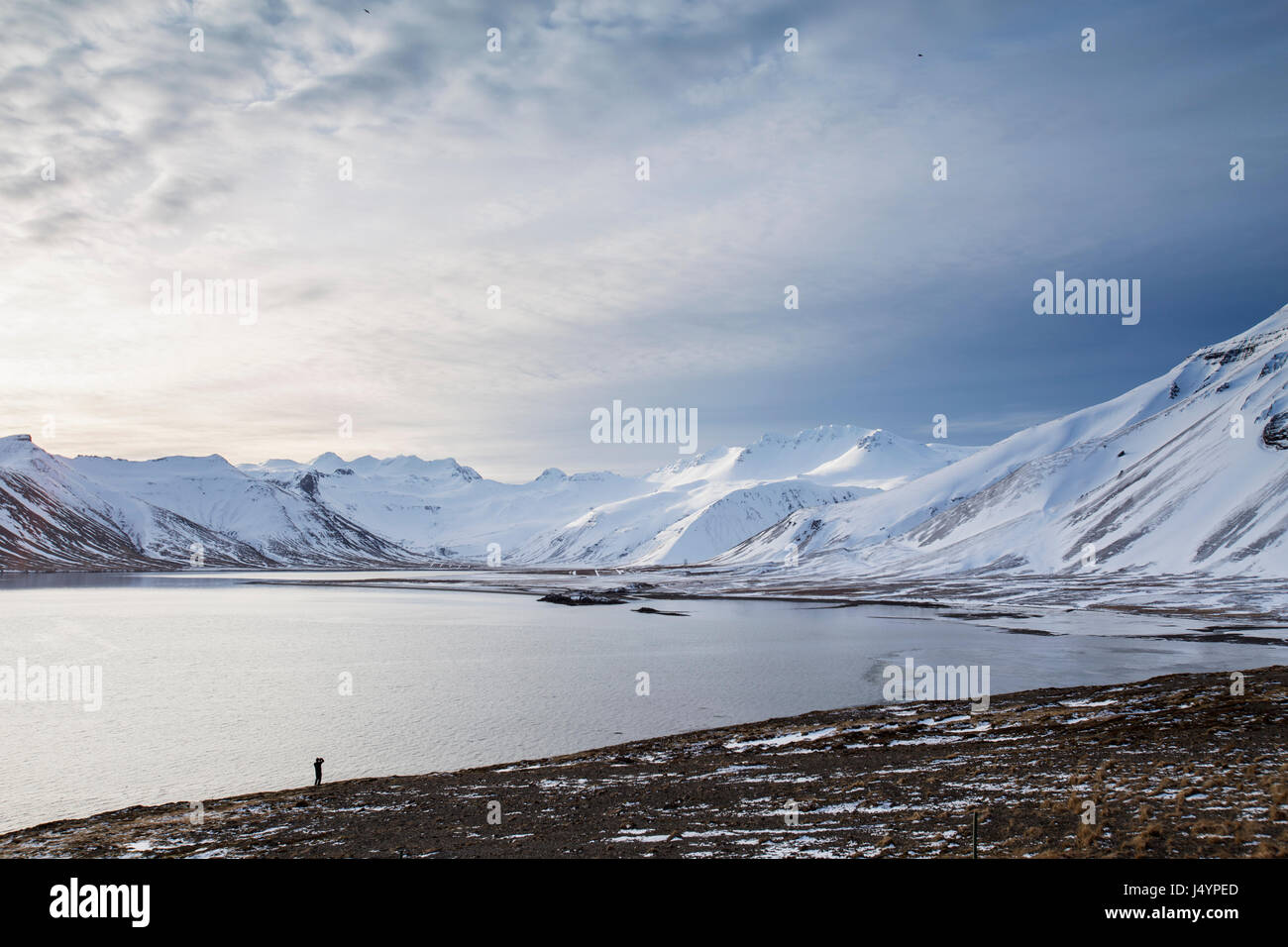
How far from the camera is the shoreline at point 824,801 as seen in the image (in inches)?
619

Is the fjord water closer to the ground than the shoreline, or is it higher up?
closer to the ground

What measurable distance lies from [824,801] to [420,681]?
43.0 metres

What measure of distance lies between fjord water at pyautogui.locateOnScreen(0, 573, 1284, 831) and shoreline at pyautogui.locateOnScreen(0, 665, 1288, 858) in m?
6.56

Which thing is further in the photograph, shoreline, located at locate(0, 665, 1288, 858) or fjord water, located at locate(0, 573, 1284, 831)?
fjord water, located at locate(0, 573, 1284, 831)

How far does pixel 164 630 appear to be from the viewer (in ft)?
308

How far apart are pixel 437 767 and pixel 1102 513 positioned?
19184 centimetres

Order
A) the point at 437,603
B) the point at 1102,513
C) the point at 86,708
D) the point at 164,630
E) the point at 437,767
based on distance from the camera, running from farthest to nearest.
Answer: the point at 1102,513, the point at 437,603, the point at 164,630, the point at 86,708, the point at 437,767

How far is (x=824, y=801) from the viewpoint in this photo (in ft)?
68.5

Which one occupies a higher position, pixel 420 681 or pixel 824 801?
pixel 824 801

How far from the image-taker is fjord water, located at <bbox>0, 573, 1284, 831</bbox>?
35.0 meters

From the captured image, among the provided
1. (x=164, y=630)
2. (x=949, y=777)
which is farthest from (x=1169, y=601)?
(x=164, y=630)

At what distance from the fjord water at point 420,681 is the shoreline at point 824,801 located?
6.56m
